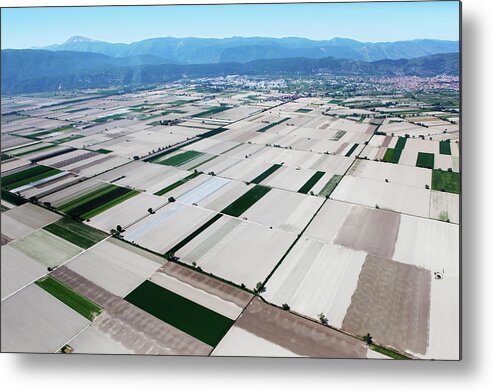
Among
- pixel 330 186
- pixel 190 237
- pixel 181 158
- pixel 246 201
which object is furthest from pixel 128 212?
pixel 330 186

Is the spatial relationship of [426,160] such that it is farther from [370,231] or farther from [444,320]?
[444,320]

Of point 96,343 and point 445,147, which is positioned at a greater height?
point 445,147

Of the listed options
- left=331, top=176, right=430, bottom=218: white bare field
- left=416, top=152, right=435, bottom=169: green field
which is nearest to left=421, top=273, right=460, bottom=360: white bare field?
left=331, top=176, right=430, bottom=218: white bare field

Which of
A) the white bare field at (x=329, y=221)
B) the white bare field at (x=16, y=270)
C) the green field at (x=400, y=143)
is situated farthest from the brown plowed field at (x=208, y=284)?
the green field at (x=400, y=143)

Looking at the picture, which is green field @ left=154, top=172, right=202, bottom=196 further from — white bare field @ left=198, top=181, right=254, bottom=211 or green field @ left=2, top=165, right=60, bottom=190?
green field @ left=2, top=165, right=60, bottom=190

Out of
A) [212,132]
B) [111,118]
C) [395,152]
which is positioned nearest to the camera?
[395,152]

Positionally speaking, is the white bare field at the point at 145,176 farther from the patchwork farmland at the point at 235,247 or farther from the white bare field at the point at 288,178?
the white bare field at the point at 288,178

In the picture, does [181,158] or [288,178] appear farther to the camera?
[181,158]

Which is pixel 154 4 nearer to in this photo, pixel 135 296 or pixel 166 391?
pixel 135 296
